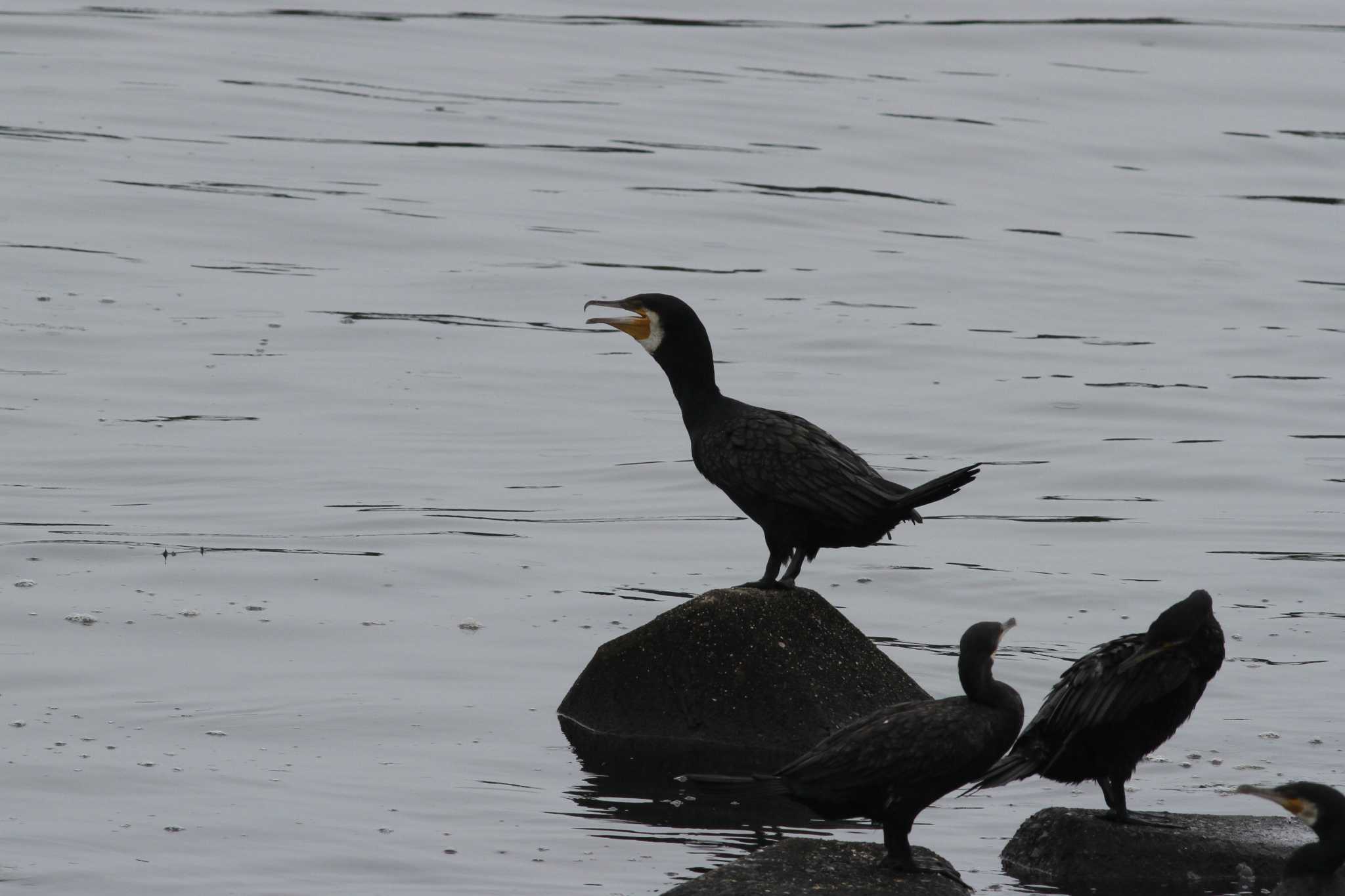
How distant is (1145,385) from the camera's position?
17141mm

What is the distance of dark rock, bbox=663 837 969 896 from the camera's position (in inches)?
265

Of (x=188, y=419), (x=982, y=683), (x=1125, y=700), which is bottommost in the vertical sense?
(x=1125, y=700)

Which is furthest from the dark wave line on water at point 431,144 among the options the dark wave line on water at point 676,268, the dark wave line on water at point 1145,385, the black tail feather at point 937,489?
the black tail feather at point 937,489

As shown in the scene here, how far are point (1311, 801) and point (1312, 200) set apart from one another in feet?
60.0

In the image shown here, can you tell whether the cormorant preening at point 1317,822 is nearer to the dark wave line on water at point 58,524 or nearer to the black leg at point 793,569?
the black leg at point 793,569

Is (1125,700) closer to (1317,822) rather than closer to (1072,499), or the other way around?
(1317,822)

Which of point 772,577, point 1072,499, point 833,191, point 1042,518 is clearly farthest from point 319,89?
point 772,577

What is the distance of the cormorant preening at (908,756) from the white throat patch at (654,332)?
264cm

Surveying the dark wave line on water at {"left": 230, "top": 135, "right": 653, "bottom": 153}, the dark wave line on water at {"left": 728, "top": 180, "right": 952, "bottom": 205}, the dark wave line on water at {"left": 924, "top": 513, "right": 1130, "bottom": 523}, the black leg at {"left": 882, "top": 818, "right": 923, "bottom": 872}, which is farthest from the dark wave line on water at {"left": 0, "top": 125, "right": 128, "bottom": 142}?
the black leg at {"left": 882, "top": 818, "right": 923, "bottom": 872}

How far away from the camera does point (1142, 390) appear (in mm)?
17016

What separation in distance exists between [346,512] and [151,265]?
23.0 feet

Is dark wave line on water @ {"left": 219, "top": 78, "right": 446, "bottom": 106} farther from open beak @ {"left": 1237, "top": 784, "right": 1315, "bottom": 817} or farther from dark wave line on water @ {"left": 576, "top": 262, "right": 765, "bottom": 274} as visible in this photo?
open beak @ {"left": 1237, "top": 784, "right": 1315, "bottom": 817}

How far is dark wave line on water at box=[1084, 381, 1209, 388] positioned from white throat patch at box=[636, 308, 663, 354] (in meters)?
8.50

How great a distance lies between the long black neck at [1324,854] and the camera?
6.51 meters
